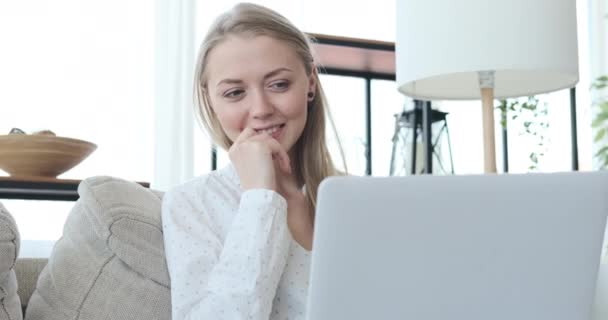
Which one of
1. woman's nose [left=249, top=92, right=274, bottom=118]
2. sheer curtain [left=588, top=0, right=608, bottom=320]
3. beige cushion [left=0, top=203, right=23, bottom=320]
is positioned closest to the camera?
beige cushion [left=0, top=203, right=23, bottom=320]

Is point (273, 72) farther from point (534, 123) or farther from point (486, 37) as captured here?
point (534, 123)

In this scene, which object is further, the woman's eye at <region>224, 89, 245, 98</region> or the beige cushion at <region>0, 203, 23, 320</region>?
the woman's eye at <region>224, 89, 245, 98</region>

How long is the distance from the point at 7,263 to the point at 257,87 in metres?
0.48

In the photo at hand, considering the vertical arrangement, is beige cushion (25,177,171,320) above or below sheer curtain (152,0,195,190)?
below

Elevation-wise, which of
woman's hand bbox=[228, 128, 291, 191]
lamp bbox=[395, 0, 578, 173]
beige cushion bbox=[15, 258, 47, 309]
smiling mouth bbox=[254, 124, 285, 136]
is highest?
lamp bbox=[395, 0, 578, 173]

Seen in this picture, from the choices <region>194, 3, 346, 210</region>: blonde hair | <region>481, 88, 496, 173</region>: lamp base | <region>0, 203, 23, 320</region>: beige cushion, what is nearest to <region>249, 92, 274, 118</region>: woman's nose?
<region>194, 3, 346, 210</region>: blonde hair

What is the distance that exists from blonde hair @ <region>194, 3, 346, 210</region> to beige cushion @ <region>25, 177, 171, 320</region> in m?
0.29

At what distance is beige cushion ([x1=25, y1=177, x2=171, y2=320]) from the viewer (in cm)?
112

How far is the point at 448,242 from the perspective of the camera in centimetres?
71

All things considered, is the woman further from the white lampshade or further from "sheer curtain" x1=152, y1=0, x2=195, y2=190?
"sheer curtain" x1=152, y1=0, x2=195, y2=190

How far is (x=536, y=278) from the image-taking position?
73cm

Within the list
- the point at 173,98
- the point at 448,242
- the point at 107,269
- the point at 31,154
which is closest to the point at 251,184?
the point at 107,269

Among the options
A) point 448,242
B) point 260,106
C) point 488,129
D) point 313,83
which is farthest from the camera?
point 488,129

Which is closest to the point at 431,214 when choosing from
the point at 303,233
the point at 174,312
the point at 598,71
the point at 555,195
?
the point at 555,195
